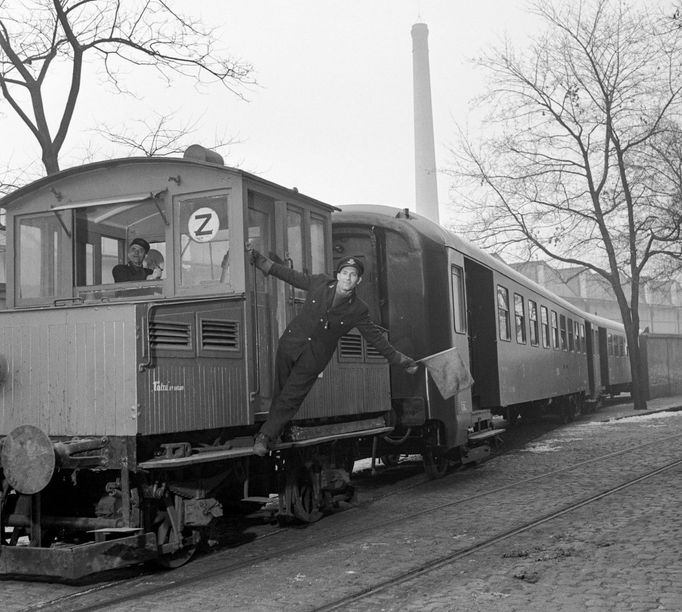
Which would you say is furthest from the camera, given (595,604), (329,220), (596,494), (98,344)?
(596,494)

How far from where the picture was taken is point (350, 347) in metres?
9.01

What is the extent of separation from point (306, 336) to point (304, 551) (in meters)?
1.73

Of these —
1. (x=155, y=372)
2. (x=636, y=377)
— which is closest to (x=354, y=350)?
(x=155, y=372)

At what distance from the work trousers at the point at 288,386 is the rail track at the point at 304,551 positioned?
1.03m

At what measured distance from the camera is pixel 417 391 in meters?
10.6

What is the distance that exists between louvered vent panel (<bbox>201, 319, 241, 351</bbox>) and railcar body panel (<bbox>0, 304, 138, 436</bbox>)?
0.76 meters

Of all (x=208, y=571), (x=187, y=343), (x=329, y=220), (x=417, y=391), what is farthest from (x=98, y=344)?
(x=417, y=391)

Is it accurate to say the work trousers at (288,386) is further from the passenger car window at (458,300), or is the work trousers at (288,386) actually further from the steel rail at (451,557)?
the passenger car window at (458,300)

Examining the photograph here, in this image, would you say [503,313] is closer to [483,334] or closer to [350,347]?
[483,334]

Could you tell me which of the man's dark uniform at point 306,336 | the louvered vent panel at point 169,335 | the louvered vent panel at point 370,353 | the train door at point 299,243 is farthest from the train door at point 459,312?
the louvered vent panel at point 169,335

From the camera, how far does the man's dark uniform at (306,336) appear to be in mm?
7184

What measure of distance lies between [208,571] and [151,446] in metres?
1.03

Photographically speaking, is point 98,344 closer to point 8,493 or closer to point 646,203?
point 8,493

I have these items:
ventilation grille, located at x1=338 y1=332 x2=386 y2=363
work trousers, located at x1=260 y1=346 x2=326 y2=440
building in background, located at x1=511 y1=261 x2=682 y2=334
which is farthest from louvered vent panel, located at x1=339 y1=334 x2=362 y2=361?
building in background, located at x1=511 y1=261 x2=682 y2=334
